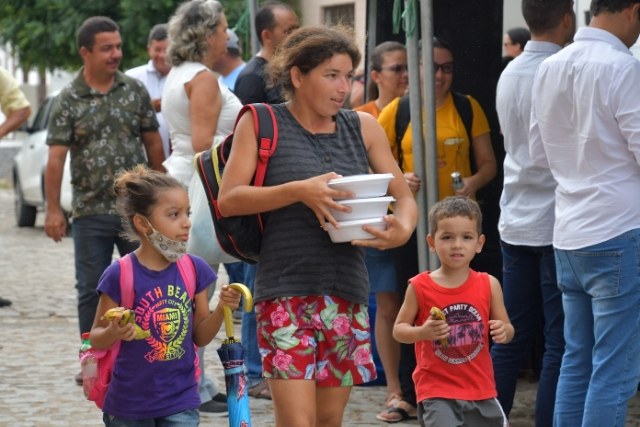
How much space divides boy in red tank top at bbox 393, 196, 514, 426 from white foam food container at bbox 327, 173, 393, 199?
2.53 feet

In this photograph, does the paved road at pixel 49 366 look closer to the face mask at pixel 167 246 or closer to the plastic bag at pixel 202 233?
the plastic bag at pixel 202 233

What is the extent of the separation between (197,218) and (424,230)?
1098 millimetres

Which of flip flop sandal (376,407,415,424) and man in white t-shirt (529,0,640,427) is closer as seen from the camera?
man in white t-shirt (529,0,640,427)

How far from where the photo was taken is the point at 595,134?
16.5ft

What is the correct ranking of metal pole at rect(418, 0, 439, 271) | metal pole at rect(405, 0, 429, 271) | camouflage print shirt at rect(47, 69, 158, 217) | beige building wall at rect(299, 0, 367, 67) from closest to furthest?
1. metal pole at rect(418, 0, 439, 271)
2. metal pole at rect(405, 0, 429, 271)
3. camouflage print shirt at rect(47, 69, 158, 217)
4. beige building wall at rect(299, 0, 367, 67)

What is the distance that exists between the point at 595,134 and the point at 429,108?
1.34m

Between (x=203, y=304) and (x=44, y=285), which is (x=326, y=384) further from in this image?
(x=44, y=285)

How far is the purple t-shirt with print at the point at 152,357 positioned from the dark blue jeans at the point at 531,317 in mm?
2009

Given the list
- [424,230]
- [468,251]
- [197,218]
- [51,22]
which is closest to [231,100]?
[197,218]

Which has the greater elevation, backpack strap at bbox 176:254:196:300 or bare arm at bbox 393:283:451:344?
backpack strap at bbox 176:254:196:300

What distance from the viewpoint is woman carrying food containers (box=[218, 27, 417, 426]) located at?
453 centimetres

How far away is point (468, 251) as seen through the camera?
5.11 metres

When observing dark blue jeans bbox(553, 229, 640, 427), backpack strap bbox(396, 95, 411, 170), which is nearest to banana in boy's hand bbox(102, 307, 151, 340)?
dark blue jeans bbox(553, 229, 640, 427)

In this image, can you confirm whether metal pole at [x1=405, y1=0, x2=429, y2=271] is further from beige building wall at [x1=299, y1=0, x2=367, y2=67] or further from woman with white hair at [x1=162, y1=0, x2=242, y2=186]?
beige building wall at [x1=299, y1=0, x2=367, y2=67]
